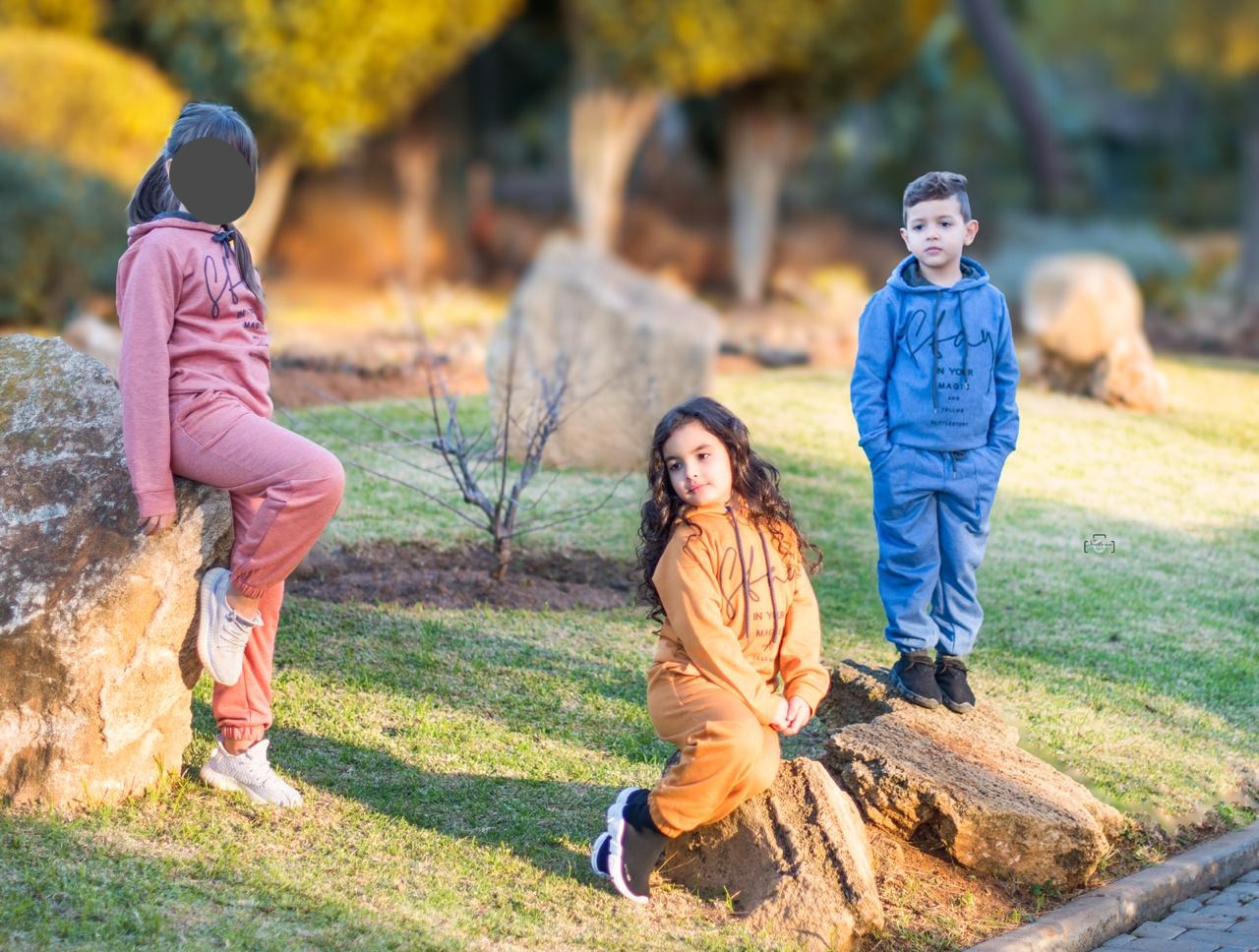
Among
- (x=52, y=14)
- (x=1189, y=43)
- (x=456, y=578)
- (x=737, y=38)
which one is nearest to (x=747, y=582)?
(x=456, y=578)

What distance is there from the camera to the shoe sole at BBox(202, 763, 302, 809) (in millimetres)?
3967

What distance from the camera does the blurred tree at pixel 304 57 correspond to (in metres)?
14.1

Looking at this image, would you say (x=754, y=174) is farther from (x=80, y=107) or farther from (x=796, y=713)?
(x=796, y=713)

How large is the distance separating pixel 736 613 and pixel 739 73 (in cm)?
1353

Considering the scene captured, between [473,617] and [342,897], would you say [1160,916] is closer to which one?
[342,897]

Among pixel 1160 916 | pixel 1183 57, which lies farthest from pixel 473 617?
pixel 1183 57

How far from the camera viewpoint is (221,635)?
3779mm

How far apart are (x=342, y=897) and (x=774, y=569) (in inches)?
50.8

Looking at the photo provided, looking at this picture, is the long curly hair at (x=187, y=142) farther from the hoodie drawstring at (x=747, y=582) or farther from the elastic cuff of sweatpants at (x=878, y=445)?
the elastic cuff of sweatpants at (x=878, y=445)

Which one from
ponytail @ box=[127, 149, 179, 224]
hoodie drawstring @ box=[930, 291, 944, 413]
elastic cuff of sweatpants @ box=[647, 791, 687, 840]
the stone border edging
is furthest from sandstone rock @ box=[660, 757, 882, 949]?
ponytail @ box=[127, 149, 179, 224]

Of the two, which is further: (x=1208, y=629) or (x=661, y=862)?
(x=1208, y=629)

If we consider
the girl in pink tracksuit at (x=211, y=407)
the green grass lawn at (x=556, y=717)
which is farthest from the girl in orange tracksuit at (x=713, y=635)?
the girl in pink tracksuit at (x=211, y=407)

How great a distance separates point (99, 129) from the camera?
526 inches

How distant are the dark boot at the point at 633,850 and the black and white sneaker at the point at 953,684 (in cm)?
125
